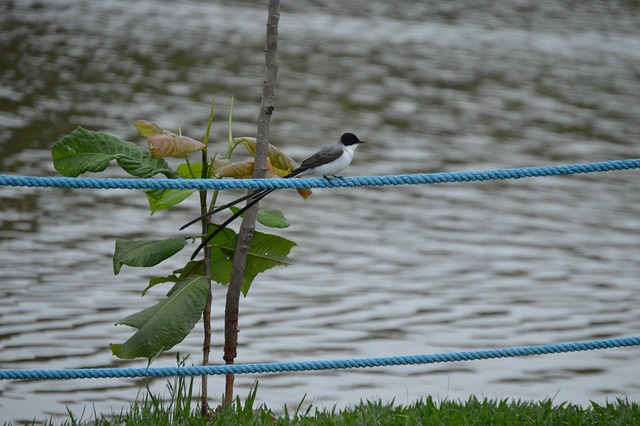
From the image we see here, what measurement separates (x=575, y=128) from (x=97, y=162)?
9.58m

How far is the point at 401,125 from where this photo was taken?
12.3 meters

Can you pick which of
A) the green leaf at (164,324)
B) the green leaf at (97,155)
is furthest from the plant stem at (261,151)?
the green leaf at (97,155)

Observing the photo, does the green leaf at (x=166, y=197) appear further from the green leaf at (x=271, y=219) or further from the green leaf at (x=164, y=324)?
the green leaf at (x=164, y=324)

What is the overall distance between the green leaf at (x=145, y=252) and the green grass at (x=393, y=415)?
50 cm

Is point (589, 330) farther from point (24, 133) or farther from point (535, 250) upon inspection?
point (24, 133)

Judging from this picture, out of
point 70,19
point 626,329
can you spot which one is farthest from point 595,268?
point 70,19

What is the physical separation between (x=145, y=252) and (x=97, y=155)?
44 cm

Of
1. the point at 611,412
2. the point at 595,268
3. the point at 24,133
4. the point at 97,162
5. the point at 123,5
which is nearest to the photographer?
the point at 97,162

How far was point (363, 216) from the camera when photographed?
910 centimetres

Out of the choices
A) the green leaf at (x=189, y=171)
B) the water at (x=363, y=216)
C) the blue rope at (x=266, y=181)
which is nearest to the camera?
the blue rope at (x=266, y=181)

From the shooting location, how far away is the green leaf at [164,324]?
3904 millimetres

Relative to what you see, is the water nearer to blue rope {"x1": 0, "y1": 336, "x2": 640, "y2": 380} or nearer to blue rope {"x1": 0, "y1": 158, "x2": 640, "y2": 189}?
blue rope {"x1": 0, "y1": 336, "x2": 640, "y2": 380}

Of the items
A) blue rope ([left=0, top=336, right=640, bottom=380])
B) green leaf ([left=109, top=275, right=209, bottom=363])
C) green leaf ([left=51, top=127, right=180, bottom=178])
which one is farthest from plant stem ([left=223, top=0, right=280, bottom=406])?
blue rope ([left=0, top=336, right=640, bottom=380])

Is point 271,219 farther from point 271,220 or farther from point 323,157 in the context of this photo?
point 323,157
